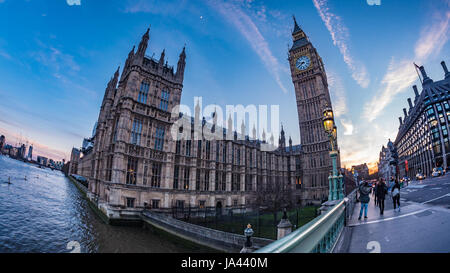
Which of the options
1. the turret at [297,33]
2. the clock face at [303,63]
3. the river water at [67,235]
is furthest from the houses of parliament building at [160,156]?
the turret at [297,33]

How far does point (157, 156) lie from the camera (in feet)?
79.4

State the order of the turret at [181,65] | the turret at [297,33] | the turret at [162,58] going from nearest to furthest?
Result: 1. the turret at [162,58]
2. the turret at [181,65]
3. the turret at [297,33]

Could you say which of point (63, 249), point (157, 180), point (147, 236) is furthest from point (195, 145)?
point (63, 249)

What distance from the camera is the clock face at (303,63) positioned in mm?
50794

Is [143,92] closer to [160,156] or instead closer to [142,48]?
[142,48]

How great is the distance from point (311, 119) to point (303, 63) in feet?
55.3

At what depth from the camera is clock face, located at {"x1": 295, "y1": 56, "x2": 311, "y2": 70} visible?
50.8m

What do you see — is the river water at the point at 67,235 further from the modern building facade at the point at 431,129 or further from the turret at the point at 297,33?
the turret at the point at 297,33

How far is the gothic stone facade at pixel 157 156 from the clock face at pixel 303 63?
95.1 ft

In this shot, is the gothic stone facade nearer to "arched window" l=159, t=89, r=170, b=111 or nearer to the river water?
"arched window" l=159, t=89, r=170, b=111

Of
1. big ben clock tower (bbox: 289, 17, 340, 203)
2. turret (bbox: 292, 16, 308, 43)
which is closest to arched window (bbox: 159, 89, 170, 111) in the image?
big ben clock tower (bbox: 289, 17, 340, 203)

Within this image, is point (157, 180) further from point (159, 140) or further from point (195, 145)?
point (195, 145)

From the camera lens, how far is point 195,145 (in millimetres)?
27625

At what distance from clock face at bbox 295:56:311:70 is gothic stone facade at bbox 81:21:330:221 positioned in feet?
95.1
